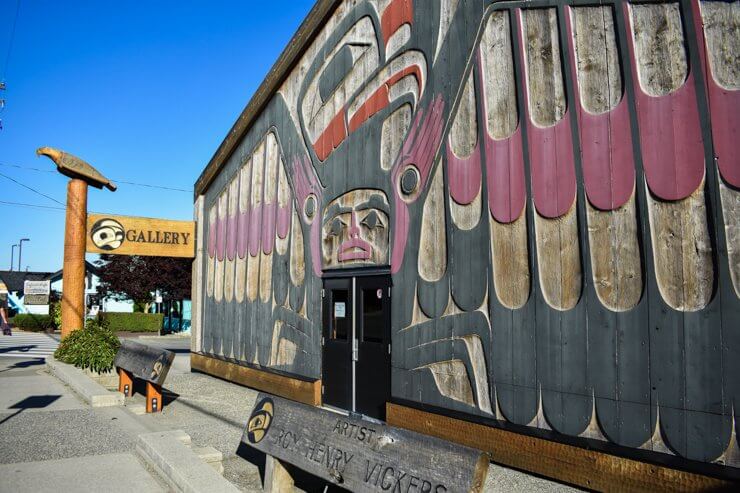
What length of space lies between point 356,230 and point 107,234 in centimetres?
862

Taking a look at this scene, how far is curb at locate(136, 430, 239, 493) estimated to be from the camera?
488 cm

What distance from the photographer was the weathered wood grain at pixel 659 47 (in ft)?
16.3

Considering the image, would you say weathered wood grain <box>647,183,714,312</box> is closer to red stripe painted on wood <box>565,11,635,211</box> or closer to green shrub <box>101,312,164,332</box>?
red stripe painted on wood <box>565,11,635,211</box>

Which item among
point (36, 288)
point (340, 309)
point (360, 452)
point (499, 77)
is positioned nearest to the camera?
point (360, 452)

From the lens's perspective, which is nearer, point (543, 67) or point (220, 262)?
point (543, 67)

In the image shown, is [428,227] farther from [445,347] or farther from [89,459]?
[89,459]

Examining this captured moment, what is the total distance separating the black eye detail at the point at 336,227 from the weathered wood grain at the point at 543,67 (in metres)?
3.94

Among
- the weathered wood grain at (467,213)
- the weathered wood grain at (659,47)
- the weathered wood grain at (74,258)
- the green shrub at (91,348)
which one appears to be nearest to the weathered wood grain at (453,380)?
the weathered wood grain at (467,213)

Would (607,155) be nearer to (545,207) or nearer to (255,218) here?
(545,207)

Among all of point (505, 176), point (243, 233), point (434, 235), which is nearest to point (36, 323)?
point (243, 233)

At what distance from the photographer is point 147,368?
904cm

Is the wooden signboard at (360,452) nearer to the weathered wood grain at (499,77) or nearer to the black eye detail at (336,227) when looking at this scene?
the weathered wood grain at (499,77)

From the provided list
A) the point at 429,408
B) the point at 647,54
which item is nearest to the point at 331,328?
the point at 429,408

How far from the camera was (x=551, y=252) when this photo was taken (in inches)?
231
